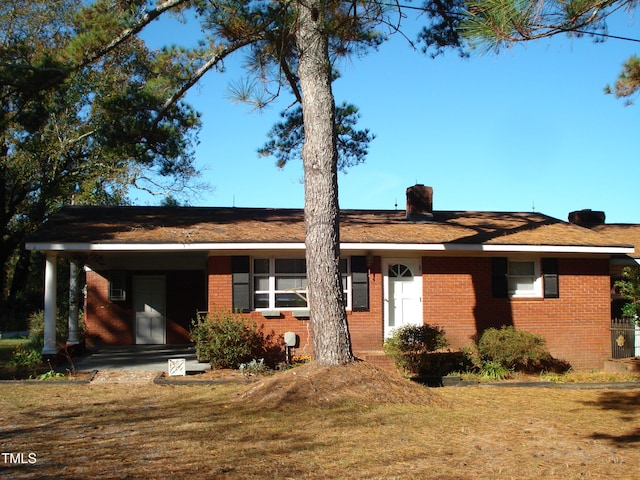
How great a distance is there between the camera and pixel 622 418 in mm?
9875

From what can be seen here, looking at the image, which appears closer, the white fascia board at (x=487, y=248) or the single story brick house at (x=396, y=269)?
the single story brick house at (x=396, y=269)

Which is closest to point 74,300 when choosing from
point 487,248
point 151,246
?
point 151,246

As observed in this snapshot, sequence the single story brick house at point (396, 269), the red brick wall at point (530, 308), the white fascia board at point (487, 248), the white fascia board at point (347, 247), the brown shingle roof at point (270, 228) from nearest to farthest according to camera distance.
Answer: the white fascia board at point (347, 247) → the brown shingle roof at point (270, 228) → the single story brick house at point (396, 269) → the white fascia board at point (487, 248) → the red brick wall at point (530, 308)

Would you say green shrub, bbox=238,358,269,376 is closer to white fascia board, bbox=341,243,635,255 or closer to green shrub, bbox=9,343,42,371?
white fascia board, bbox=341,243,635,255

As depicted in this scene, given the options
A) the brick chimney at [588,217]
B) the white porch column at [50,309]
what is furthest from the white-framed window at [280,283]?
the brick chimney at [588,217]

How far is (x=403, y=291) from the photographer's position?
1573 centimetres

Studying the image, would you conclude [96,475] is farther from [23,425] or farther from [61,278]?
[61,278]

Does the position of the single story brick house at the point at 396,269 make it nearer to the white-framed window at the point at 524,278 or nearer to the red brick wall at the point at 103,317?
the white-framed window at the point at 524,278

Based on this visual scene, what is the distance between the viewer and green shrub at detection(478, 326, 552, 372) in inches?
535

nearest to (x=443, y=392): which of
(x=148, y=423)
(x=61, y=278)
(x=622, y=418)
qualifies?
(x=622, y=418)

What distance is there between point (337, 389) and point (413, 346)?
3.77 metres

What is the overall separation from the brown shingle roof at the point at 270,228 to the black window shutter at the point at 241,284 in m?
0.64

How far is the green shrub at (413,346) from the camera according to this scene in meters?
13.6

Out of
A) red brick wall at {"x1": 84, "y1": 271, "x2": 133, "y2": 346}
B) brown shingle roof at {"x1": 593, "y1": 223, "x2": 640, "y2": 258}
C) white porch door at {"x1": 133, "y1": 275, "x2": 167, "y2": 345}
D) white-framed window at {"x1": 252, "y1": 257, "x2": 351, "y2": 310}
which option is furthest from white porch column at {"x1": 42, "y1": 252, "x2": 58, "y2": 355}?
brown shingle roof at {"x1": 593, "y1": 223, "x2": 640, "y2": 258}
